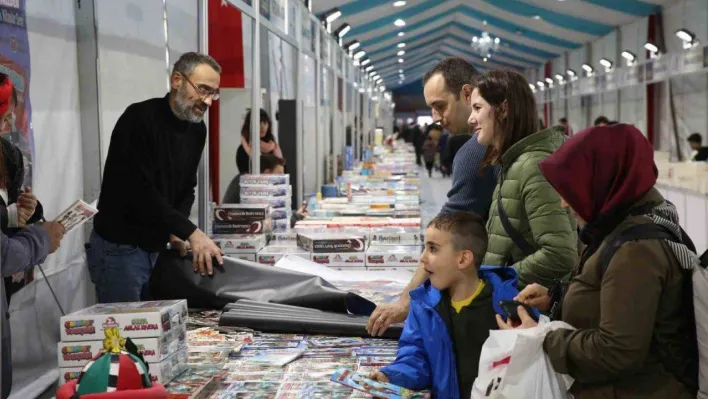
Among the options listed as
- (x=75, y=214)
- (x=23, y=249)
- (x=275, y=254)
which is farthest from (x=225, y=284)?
(x=275, y=254)

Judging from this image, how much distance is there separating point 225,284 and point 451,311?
1.20 m

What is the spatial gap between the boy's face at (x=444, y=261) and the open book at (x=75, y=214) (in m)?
1.22

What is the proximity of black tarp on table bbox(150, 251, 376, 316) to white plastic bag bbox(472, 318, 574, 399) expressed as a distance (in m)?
1.36

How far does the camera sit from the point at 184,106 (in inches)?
142

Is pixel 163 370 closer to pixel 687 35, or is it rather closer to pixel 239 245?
pixel 239 245

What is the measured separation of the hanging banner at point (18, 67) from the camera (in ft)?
11.4

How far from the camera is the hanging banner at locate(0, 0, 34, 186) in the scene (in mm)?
3465

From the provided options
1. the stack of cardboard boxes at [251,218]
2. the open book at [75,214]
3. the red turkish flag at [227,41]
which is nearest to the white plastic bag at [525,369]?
the open book at [75,214]

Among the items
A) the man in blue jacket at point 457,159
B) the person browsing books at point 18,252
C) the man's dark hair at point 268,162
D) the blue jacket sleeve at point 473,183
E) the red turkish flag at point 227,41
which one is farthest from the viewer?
the man's dark hair at point 268,162

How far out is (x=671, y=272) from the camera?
6.50ft

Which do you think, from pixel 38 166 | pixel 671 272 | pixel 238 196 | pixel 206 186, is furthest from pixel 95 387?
pixel 238 196

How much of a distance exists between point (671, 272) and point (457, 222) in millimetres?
811

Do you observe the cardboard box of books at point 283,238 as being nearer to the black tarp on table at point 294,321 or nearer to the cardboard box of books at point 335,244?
the cardboard box of books at point 335,244

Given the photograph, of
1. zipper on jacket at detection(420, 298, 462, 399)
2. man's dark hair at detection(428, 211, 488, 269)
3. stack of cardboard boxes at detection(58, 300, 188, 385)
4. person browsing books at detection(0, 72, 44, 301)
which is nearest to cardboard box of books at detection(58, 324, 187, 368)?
stack of cardboard boxes at detection(58, 300, 188, 385)
